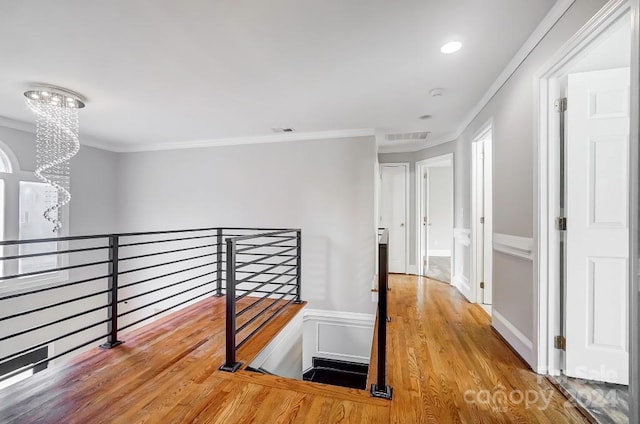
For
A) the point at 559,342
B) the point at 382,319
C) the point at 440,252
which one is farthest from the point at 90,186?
the point at 440,252

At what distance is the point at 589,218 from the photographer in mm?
1694

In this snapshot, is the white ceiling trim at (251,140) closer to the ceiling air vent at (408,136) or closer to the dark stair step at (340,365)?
the ceiling air vent at (408,136)

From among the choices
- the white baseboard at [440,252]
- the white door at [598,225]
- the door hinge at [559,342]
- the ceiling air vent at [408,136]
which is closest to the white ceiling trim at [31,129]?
the ceiling air vent at [408,136]

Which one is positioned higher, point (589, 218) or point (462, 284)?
point (589, 218)

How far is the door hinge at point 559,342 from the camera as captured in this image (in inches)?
70.2

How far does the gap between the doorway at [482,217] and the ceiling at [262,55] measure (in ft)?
1.71

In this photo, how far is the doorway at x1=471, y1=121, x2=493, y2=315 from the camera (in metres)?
3.21

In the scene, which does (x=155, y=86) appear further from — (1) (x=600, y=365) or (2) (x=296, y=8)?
(1) (x=600, y=365)

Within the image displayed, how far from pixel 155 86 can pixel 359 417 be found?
9.71ft

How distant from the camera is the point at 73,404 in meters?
1.57

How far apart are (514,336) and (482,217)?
1477mm

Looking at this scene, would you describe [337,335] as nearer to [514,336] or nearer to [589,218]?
[514,336]

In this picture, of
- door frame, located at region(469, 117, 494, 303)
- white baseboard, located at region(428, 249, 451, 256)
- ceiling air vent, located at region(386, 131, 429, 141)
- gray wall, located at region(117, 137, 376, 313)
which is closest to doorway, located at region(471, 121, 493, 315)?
door frame, located at region(469, 117, 494, 303)

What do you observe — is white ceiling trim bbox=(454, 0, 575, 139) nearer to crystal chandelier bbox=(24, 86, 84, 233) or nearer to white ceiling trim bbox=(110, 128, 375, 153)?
white ceiling trim bbox=(110, 128, 375, 153)
